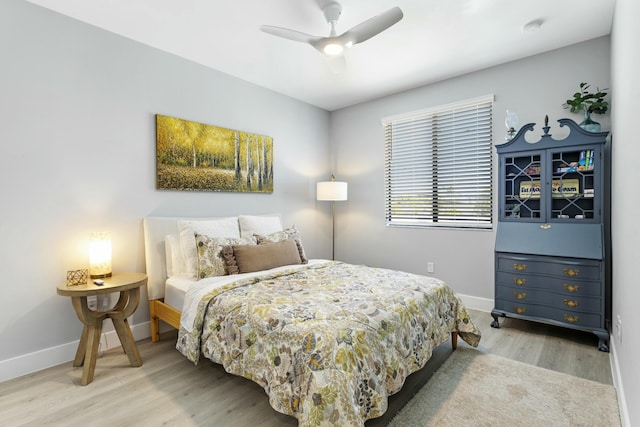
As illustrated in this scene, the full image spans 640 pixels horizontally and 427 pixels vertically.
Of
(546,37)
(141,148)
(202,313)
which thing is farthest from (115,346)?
(546,37)

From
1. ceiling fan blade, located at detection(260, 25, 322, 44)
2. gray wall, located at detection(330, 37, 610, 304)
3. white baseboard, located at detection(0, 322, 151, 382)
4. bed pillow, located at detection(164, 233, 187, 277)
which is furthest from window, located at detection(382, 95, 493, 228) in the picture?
white baseboard, located at detection(0, 322, 151, 382)

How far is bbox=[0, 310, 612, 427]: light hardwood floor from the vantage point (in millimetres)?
1792

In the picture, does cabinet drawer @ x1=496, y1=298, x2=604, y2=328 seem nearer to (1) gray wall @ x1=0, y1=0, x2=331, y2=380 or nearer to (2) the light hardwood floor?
(2) the light hardwood floor

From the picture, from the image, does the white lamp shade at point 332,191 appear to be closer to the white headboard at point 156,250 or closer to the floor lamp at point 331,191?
the floor lamp at point 331,191

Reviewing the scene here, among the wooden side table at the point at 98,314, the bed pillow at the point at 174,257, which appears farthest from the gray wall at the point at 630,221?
the bed pillow at the point at 174,257

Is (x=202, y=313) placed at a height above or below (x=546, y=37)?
below

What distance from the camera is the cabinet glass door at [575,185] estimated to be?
105 inches

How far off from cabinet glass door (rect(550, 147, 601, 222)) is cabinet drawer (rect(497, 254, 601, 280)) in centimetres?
37

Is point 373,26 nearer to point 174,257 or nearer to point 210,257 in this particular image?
point 210,257

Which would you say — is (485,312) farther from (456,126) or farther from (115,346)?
(115,346)

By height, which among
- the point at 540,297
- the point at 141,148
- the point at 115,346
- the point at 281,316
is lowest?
the point at 115,346

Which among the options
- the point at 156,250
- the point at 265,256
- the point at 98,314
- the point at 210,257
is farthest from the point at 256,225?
the point at 98,314

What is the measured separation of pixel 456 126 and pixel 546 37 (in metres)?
1.12

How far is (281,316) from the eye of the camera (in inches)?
69.1
